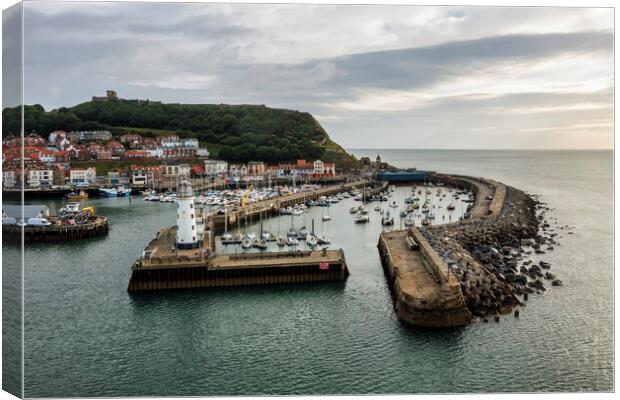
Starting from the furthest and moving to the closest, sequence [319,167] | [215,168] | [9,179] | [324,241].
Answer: [319,167], [215,168], [324,241], [9,179]

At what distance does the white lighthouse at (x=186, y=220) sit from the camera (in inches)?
649

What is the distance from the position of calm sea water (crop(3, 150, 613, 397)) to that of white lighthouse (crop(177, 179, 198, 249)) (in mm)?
2168

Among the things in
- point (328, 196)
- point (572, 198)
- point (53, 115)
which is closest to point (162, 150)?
point (53, 115)

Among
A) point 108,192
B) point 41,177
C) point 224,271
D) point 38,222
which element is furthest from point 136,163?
point 224,271

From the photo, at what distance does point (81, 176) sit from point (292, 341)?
3811cm

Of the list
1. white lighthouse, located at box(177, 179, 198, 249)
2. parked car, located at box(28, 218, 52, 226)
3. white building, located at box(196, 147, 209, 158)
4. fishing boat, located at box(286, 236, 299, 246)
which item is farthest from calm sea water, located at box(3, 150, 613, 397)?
white building, located at box(196, 147, 209, 158)

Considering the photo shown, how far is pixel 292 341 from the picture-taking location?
11.1m

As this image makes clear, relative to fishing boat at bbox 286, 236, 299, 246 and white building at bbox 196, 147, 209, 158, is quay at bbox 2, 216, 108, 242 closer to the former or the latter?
fishing boat at bbox 286, 236, 299, 246

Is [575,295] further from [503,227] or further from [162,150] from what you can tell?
[162,150]

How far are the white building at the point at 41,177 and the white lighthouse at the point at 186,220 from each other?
84.4 ft

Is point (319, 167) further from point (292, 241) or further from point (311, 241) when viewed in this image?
point (292, 241)

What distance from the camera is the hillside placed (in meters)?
53.4

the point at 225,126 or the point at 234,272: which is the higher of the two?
the point at 225,126

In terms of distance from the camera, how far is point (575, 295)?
1417cm
